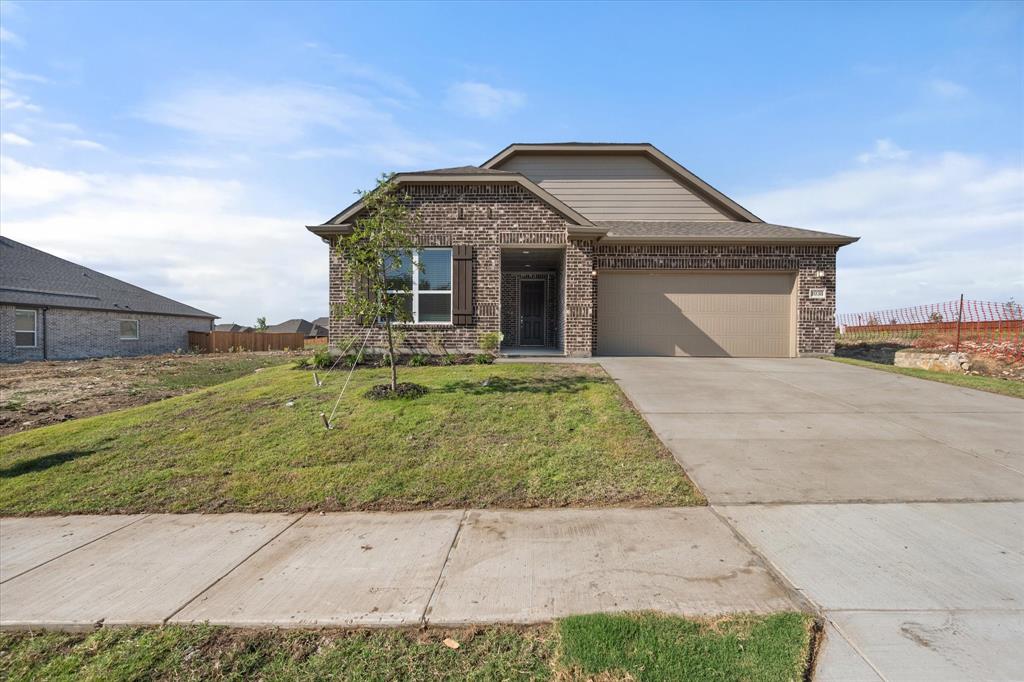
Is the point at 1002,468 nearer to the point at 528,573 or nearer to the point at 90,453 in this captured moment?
the point at 528,573

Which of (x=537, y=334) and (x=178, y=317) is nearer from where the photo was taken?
(x=537, y=334)

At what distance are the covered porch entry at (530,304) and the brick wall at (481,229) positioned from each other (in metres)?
2.44

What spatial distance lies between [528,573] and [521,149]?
15.8 metres

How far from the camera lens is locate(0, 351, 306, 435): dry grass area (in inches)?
370

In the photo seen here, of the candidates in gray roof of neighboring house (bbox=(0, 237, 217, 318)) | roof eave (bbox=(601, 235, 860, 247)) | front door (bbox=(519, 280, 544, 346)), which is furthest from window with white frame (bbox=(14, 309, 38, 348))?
roof eave (bbox=(601, 235, 860, 247))

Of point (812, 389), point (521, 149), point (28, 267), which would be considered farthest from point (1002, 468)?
point (28, 267)

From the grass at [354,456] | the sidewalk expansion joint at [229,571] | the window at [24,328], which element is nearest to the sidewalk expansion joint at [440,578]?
the grass at [354,456]

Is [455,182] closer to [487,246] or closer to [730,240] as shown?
[487,246]

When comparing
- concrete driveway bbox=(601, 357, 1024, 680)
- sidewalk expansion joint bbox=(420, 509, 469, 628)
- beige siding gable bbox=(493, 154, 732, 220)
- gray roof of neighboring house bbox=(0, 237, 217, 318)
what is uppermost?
beige siding gable bbox=(493, 154, 732, 220)

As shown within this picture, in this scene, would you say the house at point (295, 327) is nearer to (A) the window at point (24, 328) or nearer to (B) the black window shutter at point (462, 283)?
(A) the window at point (24, 328)

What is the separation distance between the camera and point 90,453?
6199 mm

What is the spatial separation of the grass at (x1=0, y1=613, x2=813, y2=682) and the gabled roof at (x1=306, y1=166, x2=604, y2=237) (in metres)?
10.2

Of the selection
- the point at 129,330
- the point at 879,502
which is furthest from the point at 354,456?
the point at 129,330

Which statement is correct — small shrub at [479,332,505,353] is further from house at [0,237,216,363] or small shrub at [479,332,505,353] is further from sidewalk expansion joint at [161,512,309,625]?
house at [0,237,216,363]
